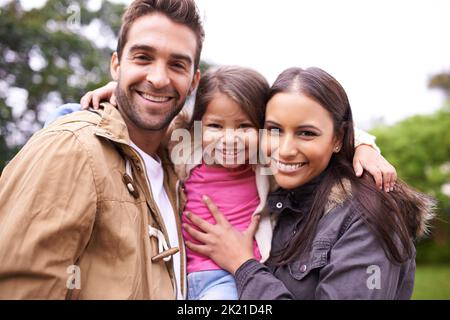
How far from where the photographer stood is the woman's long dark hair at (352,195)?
2088 mm

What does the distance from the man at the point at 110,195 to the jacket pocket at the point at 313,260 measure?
1.89 feet

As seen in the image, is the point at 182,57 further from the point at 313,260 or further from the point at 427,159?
the point at 427,159

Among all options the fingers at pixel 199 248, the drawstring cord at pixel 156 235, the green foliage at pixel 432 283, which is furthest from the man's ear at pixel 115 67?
the green foliage at pixel 432 283

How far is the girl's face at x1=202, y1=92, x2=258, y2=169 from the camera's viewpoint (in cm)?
270

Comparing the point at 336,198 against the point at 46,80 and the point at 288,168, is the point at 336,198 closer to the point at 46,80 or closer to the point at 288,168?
the point at 288,168

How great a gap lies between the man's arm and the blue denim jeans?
0.72 metres

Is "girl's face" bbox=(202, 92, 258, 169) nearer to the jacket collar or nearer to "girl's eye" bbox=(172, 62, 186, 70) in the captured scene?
"girl's eye" bbox=(172, 62, 186, 70)

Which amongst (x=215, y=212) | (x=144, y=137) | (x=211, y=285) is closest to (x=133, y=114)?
(x=144, y=137)

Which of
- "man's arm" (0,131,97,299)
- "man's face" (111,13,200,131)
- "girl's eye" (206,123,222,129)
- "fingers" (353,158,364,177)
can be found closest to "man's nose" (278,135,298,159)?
"fingers" (353,158,364,177)

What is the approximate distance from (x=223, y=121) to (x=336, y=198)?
84 centimetres

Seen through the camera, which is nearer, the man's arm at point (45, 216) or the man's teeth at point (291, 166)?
the man's arm at point (45, 216)

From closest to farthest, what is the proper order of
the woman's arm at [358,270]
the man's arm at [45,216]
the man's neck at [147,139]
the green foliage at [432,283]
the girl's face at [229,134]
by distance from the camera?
the man's arm at [45,216] → the woman's arm at [358,270] → the man's neck at [147,139] → the girl's face at [229,134] → the green foliage at [432,283]

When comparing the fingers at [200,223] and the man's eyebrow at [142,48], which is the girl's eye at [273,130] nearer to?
the fingers at [200,223]

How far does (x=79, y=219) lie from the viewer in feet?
6.20
